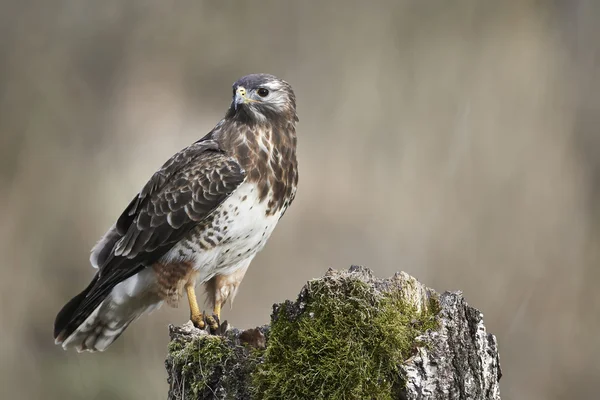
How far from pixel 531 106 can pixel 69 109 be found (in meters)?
4.45

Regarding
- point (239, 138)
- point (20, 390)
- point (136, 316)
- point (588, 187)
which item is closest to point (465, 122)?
point (588, 187)

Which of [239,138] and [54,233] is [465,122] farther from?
[54,233]

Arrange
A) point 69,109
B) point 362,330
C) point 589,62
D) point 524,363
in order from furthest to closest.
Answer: point 69,109
point 589,62
point 524,363
point 362,330

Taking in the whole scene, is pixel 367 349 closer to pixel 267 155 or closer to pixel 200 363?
pixel 200 363

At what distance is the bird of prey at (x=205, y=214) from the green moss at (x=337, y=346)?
1396 mm

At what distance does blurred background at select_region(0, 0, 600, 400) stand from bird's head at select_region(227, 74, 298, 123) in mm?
2154

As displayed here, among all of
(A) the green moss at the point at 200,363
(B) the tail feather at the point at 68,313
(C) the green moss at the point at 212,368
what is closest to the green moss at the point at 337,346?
(C) the green moss at the point at 212,368

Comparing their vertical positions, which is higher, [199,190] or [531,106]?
[531,106]

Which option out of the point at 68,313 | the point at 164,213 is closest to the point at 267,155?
the point at 164,213

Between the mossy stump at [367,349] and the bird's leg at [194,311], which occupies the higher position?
the bird's leg at [194,311]

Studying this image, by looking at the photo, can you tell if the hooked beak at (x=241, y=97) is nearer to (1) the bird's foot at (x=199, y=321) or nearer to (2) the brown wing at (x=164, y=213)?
(2) the brown wing at (x=164, y=213)

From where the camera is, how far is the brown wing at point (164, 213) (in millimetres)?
4086

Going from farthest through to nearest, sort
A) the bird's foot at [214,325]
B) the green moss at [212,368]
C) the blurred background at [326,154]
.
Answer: the blurred background at [326,154]
the bird's foot at [214,325]
the green moss at [212,368]

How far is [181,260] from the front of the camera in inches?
165
